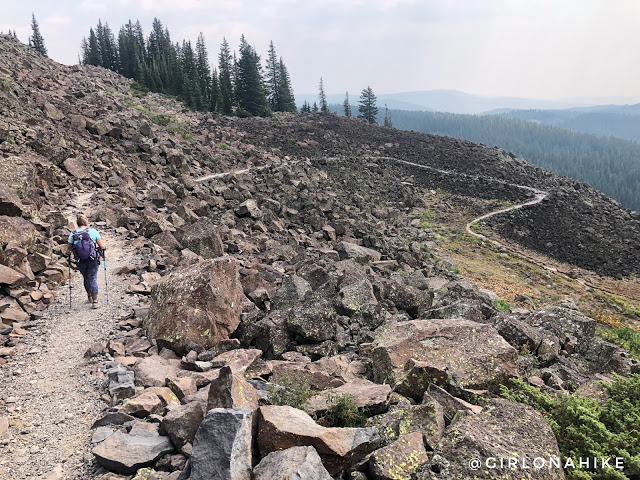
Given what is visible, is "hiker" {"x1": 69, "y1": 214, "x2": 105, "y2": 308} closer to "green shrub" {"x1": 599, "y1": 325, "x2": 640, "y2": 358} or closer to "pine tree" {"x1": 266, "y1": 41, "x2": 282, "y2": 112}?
"green shrub" {"x1": 599, "y1": 325, "x2": 640, "y2": 358}

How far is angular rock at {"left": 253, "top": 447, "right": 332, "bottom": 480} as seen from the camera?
4.06m

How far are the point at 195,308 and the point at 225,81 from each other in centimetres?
8007

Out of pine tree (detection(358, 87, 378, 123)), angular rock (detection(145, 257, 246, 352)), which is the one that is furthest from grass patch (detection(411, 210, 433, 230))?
pine tree (detection(358, 87, 378, 123))

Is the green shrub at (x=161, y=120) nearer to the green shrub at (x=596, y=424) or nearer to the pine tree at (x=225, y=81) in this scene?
the pine tree at (x=225, y=81)

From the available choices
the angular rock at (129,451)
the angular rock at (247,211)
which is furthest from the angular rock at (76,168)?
the angular rock at (129,451)

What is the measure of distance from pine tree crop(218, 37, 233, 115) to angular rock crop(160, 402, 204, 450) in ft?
233

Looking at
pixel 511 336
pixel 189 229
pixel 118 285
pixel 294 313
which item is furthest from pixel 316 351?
pixel 189 229

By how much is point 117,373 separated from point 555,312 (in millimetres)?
13517

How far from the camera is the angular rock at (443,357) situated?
7.02 m

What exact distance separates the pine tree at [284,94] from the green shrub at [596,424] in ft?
285

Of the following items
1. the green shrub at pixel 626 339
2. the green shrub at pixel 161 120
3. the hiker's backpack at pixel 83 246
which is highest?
the green shrub at pixel 161 120

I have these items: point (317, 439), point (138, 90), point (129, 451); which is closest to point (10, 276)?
point (129, 451)

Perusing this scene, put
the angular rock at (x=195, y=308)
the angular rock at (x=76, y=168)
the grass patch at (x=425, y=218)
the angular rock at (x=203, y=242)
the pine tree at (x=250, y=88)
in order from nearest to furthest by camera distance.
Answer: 1. the angular rock at (x=195, y=308)
2. the angular rock at (x=203, y=242)
3. the angular rock at (x=76, y=168)
4. the grass patch at (x=425, y=218)
5. the pine tree at (x=250, y=88)

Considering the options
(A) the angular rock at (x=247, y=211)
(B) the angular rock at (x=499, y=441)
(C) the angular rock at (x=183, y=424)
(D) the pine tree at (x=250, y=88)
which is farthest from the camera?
(D) the pine tree at (x=250, y=88)
